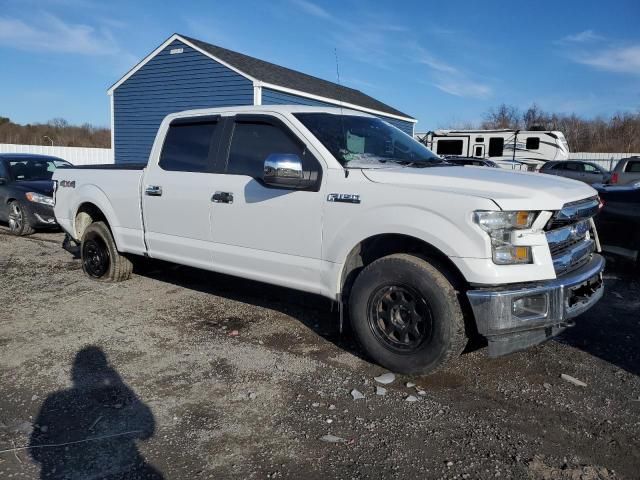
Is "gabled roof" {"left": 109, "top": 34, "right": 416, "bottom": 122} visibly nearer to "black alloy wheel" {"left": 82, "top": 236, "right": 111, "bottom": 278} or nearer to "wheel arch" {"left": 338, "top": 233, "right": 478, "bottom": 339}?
"black alloy wheel" {"left": 82, "top": 236, "right": 111, "bottom": 278}

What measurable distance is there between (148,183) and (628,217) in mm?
5395

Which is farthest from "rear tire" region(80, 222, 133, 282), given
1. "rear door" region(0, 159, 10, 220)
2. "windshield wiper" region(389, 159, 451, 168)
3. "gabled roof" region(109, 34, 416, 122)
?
"gabled roof" region(109, 34, 416, 122)

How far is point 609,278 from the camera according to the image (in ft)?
22.7

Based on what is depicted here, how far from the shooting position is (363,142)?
15.1 feet

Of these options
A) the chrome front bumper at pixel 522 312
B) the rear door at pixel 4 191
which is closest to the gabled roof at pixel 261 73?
the rear door at pixel 4 191

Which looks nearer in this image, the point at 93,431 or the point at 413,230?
the point at 93,431

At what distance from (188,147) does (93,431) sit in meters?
2.97

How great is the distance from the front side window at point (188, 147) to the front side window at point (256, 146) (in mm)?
285

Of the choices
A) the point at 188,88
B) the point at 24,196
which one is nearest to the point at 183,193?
the point at 24,196

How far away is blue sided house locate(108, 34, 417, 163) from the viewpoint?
1762cm

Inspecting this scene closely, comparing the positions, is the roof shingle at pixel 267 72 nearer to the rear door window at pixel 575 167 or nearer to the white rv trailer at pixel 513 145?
the white rv trailer at pixel 513 145

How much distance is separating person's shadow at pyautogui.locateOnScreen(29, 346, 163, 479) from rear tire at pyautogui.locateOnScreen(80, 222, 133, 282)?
8.45 feet

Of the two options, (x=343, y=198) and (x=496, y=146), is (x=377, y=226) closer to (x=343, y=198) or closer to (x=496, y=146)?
(x=343, y=198)

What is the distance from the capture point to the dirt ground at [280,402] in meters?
2.86
